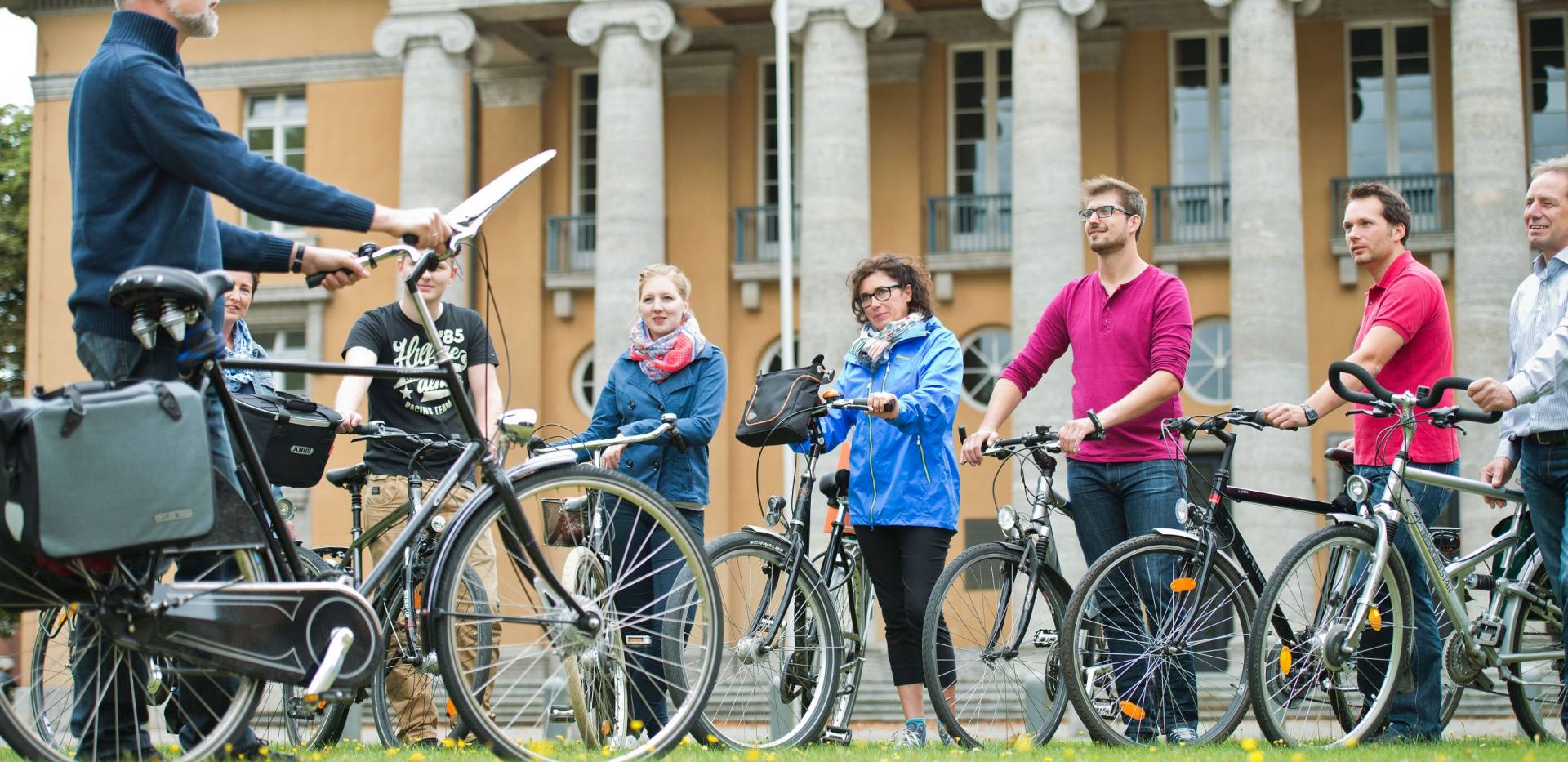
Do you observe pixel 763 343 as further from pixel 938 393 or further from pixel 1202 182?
pixel 938 393

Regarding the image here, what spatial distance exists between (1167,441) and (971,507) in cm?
1885

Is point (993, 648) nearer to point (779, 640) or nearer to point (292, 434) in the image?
point (779, 640)

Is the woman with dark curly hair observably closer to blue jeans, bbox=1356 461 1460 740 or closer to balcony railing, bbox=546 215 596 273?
blue jeans, bbox=1356 461 1460 740

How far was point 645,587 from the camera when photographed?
5188 mm

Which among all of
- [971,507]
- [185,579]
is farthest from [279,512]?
[971,507]

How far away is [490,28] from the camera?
88.1 feet

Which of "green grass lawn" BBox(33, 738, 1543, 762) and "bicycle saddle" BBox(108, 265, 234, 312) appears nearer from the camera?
"bicycle saddle" BBox(108, 265, 234, 312)

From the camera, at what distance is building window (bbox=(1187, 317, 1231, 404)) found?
2573 centimetres

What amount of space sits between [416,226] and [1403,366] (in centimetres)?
467

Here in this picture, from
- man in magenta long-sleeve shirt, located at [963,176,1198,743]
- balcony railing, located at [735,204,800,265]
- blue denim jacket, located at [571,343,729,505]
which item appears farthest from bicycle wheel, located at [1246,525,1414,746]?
balcony railing, located at [735,204,800,265]

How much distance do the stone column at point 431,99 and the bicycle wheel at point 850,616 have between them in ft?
61.7

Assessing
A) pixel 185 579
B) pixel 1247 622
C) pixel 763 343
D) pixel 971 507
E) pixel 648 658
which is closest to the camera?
pixel 185 579

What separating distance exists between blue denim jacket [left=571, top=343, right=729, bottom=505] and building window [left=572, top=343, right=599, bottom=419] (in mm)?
20339

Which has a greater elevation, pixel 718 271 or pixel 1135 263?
pixel 718 271
